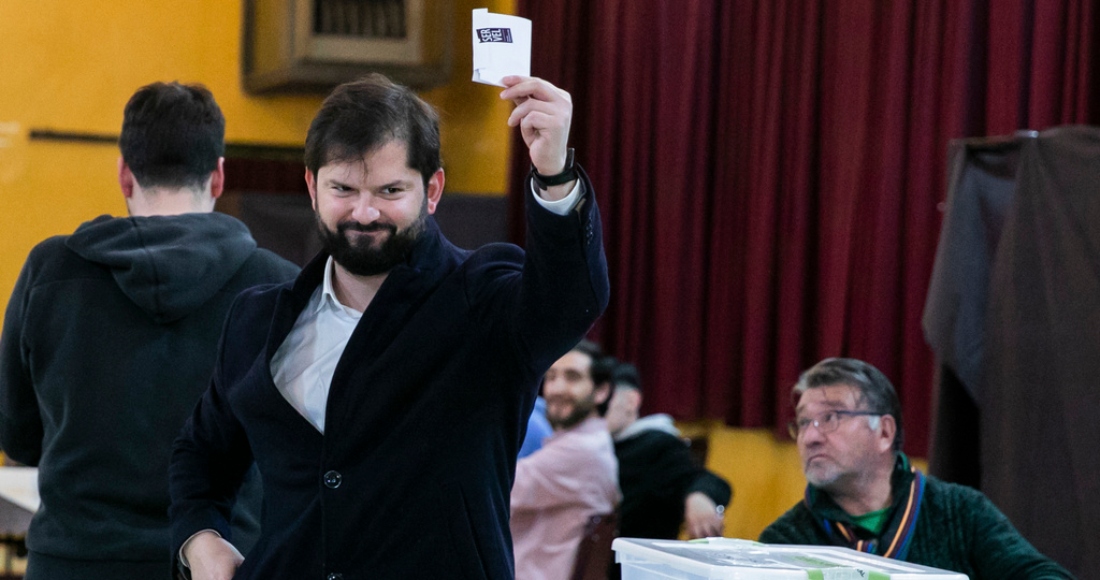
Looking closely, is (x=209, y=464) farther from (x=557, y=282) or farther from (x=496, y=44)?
(x=496, y=44)

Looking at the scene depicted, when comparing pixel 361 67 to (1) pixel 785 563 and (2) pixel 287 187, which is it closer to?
(2) pixel 287 187

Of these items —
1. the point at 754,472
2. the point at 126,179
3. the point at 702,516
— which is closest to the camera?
the point at 126,179

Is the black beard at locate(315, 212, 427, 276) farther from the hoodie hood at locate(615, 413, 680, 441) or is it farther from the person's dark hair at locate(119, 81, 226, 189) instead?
the hoodie hood at locate(615, 413, 680, 441)

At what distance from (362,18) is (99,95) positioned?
4.98 feet

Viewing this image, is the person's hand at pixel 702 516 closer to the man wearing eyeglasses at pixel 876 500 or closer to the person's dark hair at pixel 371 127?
the man wearing eyeglasses at pixel 876 500

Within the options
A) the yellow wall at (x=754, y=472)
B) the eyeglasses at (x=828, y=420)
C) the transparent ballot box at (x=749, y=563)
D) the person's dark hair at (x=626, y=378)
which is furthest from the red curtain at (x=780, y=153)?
the transparent ballot box at (x=749, y=563)

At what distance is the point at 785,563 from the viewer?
191 centimetres

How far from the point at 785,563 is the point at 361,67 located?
5.25 m

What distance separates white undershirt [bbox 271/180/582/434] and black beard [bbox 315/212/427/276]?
0.33 ft

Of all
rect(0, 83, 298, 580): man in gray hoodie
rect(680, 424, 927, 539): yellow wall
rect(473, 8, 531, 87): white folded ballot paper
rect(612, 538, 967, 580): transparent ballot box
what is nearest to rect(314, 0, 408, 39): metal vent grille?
rect(680, 424, 927, 539): yellow wall

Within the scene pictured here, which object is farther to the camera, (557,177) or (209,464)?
(209,464)

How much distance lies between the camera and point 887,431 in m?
2.85

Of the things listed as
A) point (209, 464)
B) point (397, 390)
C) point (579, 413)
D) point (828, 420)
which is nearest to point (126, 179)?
point (209, 464)

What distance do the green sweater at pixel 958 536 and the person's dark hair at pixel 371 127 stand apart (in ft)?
4.34
